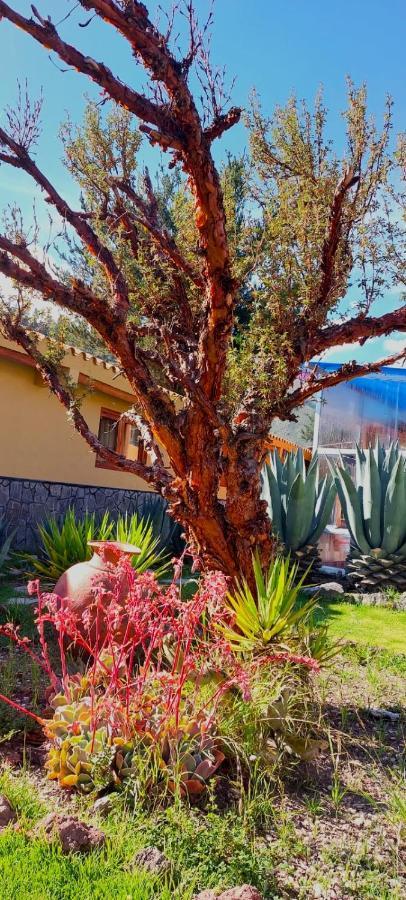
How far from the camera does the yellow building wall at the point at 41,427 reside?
10961 mm

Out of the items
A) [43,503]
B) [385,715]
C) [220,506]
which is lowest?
[385,715]

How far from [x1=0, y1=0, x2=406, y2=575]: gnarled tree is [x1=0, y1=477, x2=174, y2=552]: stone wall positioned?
550cm

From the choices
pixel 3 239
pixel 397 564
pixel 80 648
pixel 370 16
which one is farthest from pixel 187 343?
pixel 397 564

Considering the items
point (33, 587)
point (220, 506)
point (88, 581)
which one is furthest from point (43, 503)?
point (33, 587)

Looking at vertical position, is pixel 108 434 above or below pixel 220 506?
above

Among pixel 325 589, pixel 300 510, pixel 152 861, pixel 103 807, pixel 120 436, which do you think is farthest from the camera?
pixel 120 436

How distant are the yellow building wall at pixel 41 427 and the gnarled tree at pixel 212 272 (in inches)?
203

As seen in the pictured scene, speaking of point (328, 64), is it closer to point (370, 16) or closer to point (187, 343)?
point (370, 16)

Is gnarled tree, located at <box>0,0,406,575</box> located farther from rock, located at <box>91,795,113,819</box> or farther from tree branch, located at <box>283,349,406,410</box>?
rock, located at <box>91,795,113,819</box>

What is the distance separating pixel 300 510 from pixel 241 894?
7607 millimetres

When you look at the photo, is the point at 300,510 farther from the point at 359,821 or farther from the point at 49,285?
the point at 359,821

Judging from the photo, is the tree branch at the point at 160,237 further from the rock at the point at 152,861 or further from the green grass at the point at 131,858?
the rock at the point at 152,861

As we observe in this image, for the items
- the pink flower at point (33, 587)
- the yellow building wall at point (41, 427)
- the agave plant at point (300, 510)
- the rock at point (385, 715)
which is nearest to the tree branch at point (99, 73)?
the pink flower at point (33, 587)

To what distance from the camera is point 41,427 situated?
38.4 feet
